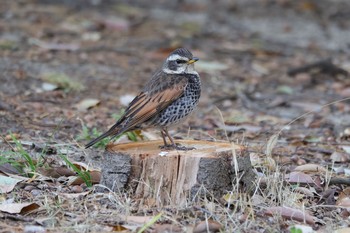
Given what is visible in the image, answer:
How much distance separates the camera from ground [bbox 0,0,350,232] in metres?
5.87

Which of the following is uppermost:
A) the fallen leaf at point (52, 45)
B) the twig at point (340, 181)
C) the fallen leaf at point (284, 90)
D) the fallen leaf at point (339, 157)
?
the twig at point (340, 181)

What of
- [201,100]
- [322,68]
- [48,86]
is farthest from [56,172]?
[322,68]

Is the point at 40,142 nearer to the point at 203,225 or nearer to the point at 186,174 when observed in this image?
the point at 186,174

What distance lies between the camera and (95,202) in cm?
600

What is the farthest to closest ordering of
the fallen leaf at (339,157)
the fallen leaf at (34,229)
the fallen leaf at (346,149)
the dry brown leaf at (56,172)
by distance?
the fallen leaf at (346,149)
the fallen leaf at (339,157)
the dry brown leaf at (56,172)
the fallen leaf at (34,229)

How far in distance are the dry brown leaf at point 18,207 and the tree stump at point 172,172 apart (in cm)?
63

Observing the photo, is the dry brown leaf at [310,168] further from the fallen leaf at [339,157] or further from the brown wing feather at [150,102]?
the brown wing feather at [150,102]

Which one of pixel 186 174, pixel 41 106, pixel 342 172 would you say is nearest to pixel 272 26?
pixel 41 106

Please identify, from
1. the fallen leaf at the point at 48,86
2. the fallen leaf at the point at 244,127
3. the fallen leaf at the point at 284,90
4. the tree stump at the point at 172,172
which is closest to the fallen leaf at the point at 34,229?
the tree stump at the point at 172,172

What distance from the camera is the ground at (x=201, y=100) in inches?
231

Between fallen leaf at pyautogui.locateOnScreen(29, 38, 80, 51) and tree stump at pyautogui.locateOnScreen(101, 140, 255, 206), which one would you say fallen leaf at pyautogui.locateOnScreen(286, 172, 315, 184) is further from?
fallen leaf at pyautogui.locateOnScreen(29, 38, 80, 51)

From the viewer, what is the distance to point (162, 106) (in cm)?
655

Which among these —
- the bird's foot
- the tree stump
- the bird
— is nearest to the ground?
the tree stump

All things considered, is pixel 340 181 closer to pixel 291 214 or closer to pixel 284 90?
pixel 291 214
